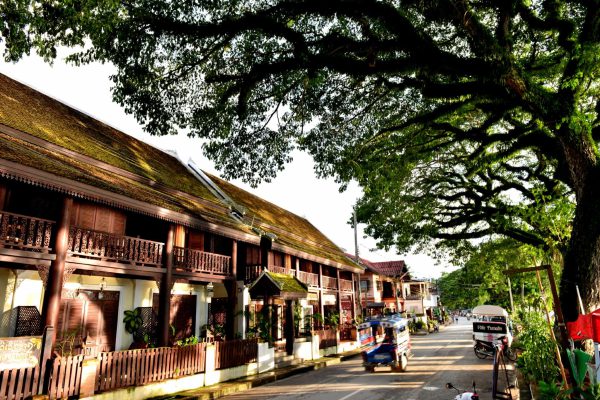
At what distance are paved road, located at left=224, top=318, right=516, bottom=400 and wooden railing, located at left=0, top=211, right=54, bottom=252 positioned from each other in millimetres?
7328

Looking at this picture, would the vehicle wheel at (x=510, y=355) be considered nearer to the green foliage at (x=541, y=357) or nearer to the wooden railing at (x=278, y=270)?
the green foliage at (x=541, y=357)

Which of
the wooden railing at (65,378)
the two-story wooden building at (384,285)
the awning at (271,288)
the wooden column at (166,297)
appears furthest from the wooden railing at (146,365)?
the two-story wooden building at (384,285)

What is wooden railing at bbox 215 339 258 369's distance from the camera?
14.9 meters

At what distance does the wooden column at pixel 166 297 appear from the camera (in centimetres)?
1367

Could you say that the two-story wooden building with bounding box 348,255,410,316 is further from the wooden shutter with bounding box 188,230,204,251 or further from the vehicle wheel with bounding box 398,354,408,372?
the wooden shutter with bounding box 188,230,204,251

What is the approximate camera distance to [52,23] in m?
7.19

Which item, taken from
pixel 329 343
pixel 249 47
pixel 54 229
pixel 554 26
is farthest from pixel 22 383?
pixel 329 343

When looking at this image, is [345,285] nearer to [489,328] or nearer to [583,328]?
[489,328]

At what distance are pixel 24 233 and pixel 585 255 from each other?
13.9 meters

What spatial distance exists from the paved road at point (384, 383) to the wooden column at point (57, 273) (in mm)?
5853

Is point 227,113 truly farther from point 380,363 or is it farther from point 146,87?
point 380,363

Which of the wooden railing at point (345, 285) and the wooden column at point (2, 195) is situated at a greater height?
the wooden column at point (2, 195)

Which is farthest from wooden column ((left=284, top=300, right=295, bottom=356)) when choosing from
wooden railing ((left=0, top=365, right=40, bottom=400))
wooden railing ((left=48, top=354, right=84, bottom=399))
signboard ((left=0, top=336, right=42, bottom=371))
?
wooden railing ((left=0, top=365, right=40, bottom=400))

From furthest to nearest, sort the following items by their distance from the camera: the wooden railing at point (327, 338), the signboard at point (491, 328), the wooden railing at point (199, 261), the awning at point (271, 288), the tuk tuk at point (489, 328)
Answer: the wooden railing at point (327, 338) → the signboard at point (491, 328) → the tuk tuk at point (489, 328) → the awning at point (271, 288) → the wooden railing at point (199, 261)
